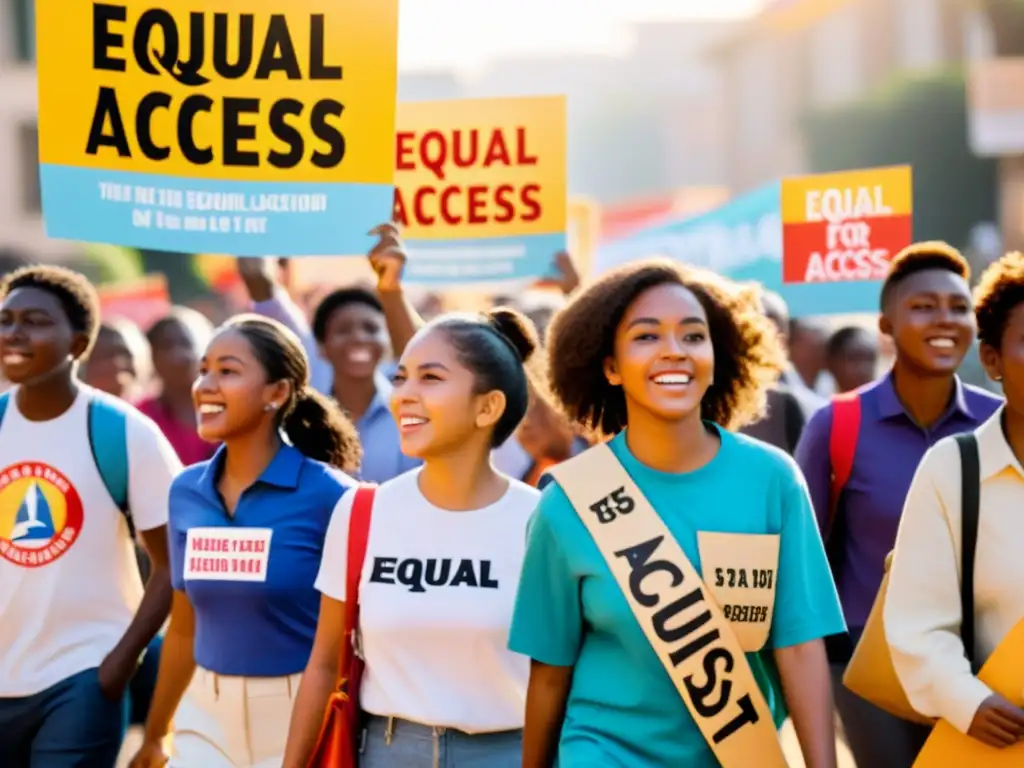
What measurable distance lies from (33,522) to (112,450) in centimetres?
32

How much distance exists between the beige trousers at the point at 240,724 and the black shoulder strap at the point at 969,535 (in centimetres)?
180

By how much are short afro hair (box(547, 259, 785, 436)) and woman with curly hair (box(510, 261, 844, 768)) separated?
1.3 inches

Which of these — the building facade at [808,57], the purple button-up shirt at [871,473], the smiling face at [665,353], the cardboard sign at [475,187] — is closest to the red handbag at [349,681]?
the smiling face at [665,353]

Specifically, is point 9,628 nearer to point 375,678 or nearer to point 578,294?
point 375,678

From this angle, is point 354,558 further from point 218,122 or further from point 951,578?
point 218,122

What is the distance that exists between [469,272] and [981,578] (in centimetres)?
550

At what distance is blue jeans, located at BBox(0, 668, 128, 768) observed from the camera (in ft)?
20.9

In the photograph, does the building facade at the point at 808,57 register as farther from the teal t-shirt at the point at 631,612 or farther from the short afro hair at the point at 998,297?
the teal t-shirt at the point at 631,612

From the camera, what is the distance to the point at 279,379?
629 centimetres

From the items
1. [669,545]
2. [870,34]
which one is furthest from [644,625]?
[870,34]

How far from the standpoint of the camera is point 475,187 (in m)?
10.1

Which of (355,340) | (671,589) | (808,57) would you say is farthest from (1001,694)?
(808,57)

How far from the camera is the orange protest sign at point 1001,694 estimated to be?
475 cm

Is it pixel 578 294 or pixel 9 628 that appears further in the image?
pixel 9 628
